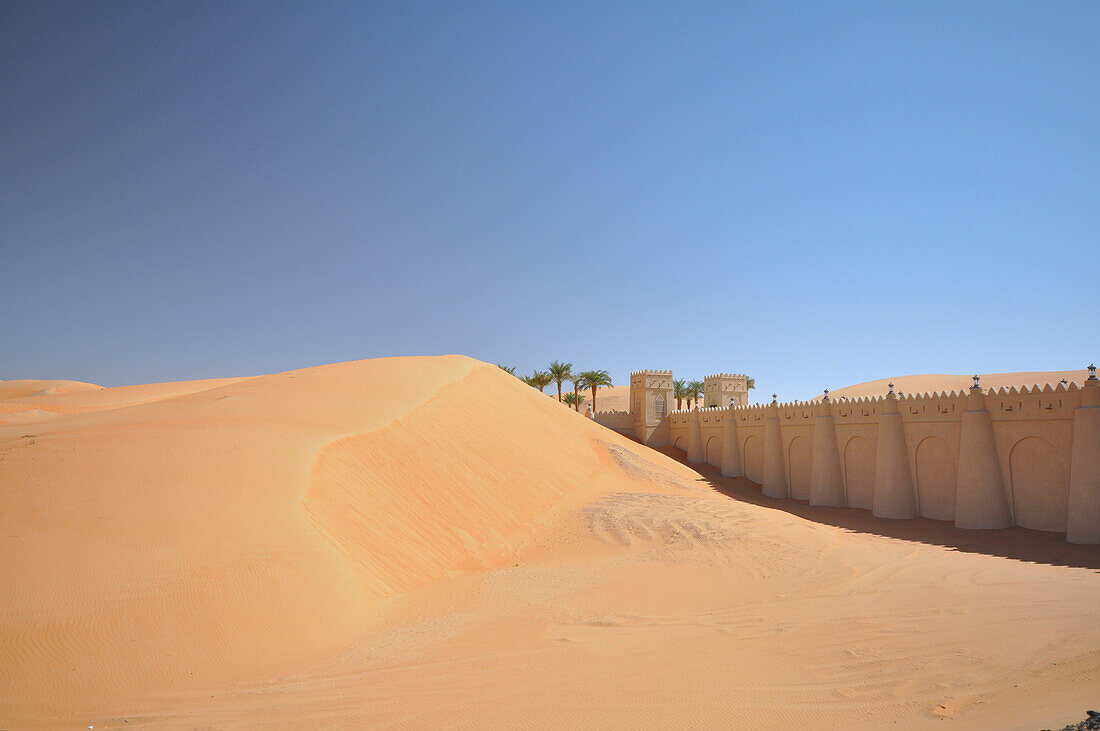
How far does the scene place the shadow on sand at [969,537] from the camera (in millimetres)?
14781

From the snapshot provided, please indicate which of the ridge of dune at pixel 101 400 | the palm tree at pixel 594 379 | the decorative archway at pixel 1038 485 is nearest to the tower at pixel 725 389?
the palm tree at pixel 594 379

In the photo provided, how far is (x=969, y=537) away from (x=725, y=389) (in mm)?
33493

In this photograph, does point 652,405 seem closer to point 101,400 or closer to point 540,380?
point 540,380

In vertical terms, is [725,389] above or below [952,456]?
above

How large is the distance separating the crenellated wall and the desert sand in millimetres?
1227

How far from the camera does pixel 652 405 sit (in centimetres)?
3984

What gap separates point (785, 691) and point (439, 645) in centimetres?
449

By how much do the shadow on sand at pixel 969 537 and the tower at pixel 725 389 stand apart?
2535cm

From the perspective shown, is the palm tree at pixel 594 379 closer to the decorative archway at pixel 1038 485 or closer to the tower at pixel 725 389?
the tower at pixel 725 389

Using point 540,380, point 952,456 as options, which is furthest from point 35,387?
point 952,456

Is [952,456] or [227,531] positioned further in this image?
[952,456]

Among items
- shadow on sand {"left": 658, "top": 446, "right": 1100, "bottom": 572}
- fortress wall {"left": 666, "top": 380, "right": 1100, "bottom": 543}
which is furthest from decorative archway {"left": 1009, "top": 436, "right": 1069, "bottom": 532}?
shadow on sand {"left": 658, "top": 446, "right": 1100, "bottom": 572}

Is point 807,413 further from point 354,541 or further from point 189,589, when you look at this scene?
point 189,589

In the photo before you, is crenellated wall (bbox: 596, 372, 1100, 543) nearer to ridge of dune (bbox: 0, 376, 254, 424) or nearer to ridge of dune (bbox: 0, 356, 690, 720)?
ridge of dune (bbox: 0, 356, 690, 720)
